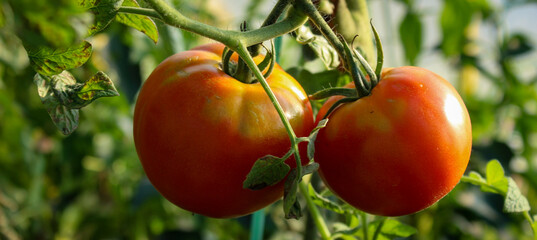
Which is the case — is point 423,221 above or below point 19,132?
below

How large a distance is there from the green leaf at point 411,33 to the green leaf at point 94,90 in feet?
3.39

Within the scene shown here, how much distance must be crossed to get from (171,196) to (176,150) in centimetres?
5

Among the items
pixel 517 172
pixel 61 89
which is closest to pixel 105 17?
pixel 61 89

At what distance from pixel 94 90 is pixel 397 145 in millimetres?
215

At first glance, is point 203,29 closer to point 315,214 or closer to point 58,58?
point 58,58

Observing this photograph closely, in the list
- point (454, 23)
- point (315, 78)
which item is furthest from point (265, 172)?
point (454, 23)

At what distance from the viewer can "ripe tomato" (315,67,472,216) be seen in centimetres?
40

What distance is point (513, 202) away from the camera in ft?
1.63

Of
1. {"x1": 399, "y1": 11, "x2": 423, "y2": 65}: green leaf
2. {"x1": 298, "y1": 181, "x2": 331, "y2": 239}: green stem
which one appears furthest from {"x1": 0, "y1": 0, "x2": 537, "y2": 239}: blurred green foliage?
{"x1": 298, "y1": 181, "x2": 331, "y2": 239}: green stem

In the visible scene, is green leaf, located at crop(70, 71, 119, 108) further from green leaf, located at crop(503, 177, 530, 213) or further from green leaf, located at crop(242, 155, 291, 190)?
green leaf, located at crop(503, 177, 530, 213)

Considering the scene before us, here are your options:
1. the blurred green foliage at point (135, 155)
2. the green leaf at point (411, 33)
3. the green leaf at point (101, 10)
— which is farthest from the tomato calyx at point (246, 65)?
the green leaf at point (411, 33)

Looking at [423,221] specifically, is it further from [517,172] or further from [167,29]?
[167,29]

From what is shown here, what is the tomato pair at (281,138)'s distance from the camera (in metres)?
0.38

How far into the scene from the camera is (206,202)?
1.33 feet
